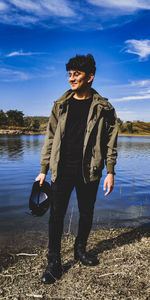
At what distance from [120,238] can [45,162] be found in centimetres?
264

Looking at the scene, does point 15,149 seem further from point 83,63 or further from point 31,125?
point 31,125

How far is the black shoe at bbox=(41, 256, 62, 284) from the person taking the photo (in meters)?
2.97

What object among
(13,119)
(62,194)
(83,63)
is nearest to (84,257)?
(62,194)

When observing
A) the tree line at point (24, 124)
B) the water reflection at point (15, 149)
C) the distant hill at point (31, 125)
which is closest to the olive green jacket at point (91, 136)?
the water reflection at point (15, 149)

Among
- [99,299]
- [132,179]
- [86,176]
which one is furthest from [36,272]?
[132,179]

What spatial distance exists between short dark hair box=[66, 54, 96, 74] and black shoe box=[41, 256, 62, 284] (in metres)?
2.65

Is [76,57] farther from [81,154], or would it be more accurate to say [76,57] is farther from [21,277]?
[21,277]

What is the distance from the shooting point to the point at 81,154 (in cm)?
310

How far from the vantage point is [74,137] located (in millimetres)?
3092

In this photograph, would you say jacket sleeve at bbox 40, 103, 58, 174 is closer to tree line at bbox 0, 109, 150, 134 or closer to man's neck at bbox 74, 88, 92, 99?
man's neck at bbox 74, 88, 92, 99

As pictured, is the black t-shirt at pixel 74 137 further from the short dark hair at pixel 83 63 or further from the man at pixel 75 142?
the short dark hair at pixel 83 63

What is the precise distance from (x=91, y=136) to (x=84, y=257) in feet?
6.13

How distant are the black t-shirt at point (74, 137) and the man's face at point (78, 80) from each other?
12.3 inches

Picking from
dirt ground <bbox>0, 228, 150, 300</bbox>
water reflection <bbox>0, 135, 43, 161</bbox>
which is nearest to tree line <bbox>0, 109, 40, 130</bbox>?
water reflection <bbox>0, 135, 43, 161</bbox>
